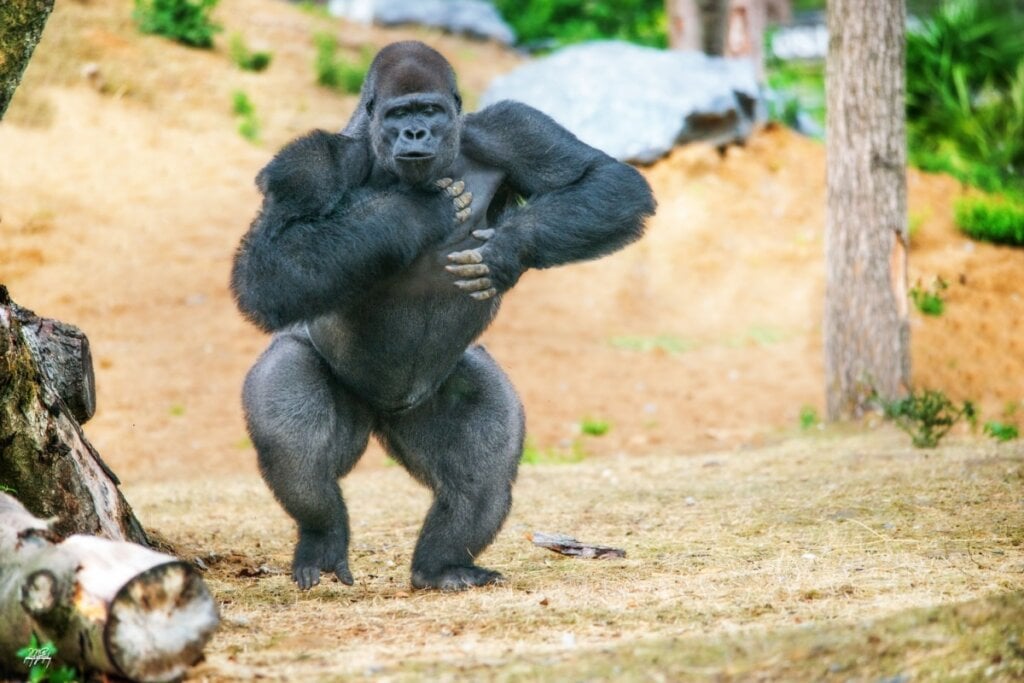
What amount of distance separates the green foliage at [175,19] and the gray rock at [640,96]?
3.57 metres

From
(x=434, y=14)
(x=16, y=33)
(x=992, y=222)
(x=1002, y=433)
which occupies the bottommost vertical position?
(x=1002, y=433)

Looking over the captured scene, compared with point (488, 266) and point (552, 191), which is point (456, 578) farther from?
point (552, 191)

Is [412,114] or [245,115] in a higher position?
[245,115]

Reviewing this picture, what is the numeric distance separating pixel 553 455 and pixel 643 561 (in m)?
4.32

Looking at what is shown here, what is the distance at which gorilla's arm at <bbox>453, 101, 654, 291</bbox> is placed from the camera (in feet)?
14.4

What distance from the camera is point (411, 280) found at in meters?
4.44

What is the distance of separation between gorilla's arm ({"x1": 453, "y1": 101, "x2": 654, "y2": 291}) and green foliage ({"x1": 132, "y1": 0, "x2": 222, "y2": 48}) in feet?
36.2

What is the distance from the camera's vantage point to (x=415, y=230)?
4270 millimetres

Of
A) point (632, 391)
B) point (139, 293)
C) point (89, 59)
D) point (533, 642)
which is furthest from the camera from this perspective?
point (89, 59)

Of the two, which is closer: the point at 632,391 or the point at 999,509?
the point at 999,509

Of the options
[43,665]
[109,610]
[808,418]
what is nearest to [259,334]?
[808,418]

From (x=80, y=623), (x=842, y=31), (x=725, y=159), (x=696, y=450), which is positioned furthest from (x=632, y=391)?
(x=80, y=623)

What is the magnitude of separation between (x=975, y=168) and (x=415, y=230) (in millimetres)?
10767

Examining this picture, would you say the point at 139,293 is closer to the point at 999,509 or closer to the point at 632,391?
the point at 632,391
